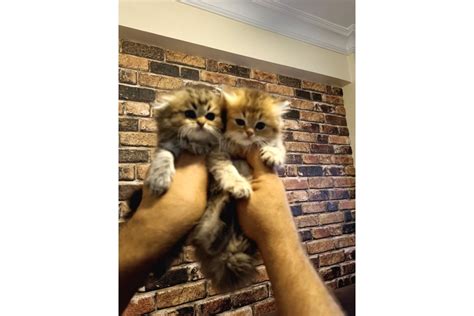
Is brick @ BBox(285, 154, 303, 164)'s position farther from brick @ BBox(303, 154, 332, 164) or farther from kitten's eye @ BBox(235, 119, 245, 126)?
kitten's eye @ BBox(235, 119, 245, 126)

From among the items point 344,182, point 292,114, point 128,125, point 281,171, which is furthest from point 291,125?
point 128,125

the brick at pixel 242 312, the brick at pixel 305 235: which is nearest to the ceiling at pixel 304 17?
the brick at pixel 305 235

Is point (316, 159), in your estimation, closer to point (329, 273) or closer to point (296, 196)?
point (296, 196)

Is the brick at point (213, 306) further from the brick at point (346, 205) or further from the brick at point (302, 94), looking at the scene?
the brick at point (302, 94)

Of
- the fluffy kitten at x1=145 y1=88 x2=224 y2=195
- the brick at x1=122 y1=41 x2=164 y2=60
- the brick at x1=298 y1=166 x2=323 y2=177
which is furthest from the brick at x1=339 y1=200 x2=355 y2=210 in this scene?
the brick at x1=122 y1=41 x2=164 y2=60
